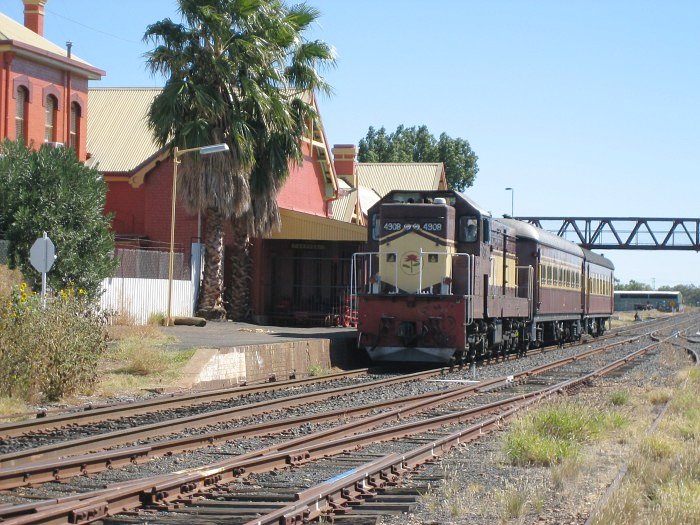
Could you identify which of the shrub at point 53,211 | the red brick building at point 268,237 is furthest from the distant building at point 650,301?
the shrub at point 53,211

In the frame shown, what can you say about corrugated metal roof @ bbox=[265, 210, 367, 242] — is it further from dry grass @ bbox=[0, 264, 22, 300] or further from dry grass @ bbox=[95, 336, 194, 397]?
dry grass @ bbox=[95, 336, 194, 397]

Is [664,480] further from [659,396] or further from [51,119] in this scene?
[51,119]

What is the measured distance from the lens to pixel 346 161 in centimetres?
5438

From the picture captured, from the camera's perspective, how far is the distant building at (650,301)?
144 meters

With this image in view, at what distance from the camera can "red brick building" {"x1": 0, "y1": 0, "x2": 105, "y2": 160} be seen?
104 ft

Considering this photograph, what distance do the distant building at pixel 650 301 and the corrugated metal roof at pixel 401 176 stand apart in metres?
82.9

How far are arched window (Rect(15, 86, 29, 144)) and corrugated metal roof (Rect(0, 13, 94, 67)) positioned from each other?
1.53 m

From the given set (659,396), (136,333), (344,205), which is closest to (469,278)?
(659,396)

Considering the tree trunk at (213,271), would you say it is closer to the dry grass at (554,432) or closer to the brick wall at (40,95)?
the brick wall at (40,95)

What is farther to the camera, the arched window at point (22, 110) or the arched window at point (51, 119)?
the arched window at point (51, 119)

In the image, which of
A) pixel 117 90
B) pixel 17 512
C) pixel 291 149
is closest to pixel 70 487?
pixel 17 512

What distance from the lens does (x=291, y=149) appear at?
109ft

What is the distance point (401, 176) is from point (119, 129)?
1020 inches

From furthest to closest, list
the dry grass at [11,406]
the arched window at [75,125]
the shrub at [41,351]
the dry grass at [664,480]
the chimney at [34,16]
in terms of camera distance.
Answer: the chimney at [34,16] → the arched window at [75,125] → the shrub at [41,351] → the dry grass at [11,406] → the dry grass at [664,480]
